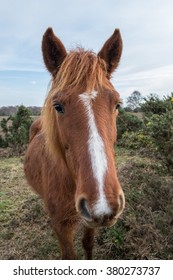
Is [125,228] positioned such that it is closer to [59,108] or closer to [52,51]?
[59,108]

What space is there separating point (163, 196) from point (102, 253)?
1.18 metres

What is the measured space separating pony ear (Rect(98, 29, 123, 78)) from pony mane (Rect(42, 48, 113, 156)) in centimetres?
14

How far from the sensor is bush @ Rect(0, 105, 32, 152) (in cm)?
1254

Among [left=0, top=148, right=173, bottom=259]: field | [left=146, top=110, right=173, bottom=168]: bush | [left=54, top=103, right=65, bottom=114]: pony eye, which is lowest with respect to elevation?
[left=0, top=148, right=173, bottom=259]: field

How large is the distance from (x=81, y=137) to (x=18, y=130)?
1093cm

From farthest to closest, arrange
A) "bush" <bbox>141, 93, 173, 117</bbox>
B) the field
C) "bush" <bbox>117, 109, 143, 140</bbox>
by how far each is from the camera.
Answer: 1. "bush" <bbox>117, 109, 143, 140</bbox>
2. "bush" <bbox>141, 93, 173, 117</bbox>
3. the field

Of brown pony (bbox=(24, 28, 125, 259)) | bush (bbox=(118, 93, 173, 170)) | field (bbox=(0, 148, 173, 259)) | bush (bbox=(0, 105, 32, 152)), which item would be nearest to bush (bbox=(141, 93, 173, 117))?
bush (bbox=(118, 93, 173, 170))

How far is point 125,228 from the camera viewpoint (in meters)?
3.86

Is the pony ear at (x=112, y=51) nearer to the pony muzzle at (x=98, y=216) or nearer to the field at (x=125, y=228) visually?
the pony muzzle at (x=98, y=216)

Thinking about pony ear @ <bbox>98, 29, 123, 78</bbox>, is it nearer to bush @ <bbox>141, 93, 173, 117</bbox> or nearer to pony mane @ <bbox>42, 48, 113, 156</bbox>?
pony mane @ <bbox>42, 48, 113, 156</bbox>

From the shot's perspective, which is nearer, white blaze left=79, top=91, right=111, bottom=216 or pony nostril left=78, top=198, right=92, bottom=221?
white blaze left=79, top=91, right=111, bottom=216

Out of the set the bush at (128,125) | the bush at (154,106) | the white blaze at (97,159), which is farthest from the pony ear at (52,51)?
the bush at (128,125)

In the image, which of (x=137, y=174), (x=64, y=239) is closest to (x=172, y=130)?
(x=137, y=174)
